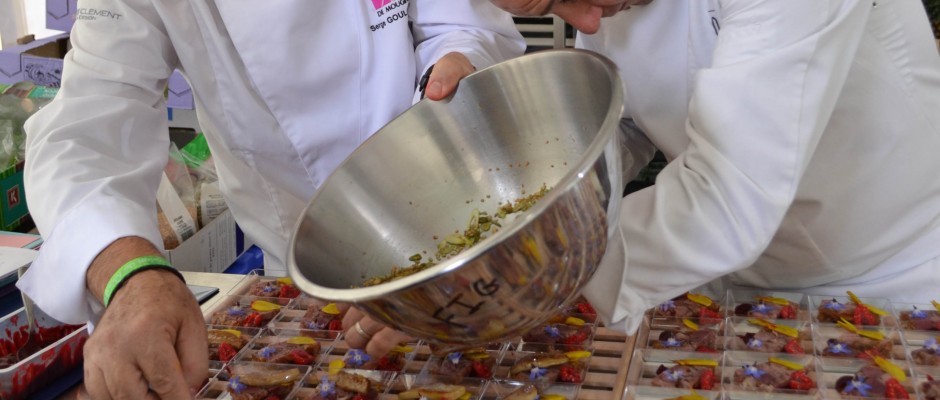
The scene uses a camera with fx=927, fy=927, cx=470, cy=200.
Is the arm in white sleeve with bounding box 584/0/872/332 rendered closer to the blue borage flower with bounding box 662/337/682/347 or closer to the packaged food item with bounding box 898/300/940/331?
the blue borage flower with bounding box 662/337/682/347

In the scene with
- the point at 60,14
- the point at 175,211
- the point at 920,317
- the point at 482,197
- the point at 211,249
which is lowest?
the point at 211,249

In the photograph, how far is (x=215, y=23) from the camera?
5.48 feet

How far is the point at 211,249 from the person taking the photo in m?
2.38

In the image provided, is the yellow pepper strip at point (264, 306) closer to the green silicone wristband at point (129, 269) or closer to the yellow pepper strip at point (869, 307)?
the green silicone wristband at point (129, 269)

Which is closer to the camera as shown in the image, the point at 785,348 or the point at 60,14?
the point at 785,348

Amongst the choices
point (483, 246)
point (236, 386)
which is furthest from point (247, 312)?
point (483, 246)

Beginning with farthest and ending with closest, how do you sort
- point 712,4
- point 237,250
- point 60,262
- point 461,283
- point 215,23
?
point 237,250, point 215,23, point 712,4, point 60,262, point 461,283

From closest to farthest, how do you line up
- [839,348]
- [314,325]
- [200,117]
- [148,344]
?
[148,344]
[839,348]
[314,325]
[200,117]

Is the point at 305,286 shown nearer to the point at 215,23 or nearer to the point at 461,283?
the point at 461,283

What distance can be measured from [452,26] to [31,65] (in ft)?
6.09

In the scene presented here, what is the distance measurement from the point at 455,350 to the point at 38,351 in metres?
0.70

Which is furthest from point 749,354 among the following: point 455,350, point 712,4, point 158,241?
point 158,241

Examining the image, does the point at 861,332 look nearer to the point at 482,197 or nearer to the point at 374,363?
the point at 482,197

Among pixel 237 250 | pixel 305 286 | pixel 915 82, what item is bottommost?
pixel 237 250
